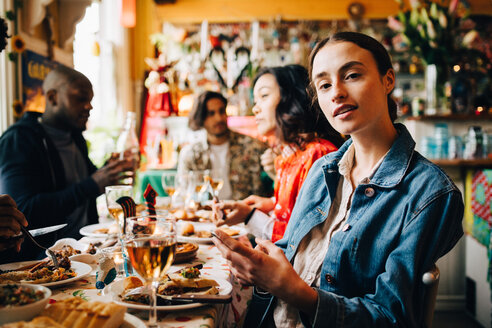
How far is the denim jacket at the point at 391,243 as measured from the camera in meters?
0.86

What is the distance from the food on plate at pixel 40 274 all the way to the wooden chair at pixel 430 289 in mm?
884

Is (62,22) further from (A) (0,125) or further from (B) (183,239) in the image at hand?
(B) (183,239)

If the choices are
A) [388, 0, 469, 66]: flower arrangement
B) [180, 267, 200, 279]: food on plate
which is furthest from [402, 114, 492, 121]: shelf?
[180, 267, 200, 279]: food on plate

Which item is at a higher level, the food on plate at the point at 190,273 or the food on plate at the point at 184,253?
the food on plate at the point at 190,273

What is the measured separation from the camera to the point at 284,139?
192cm

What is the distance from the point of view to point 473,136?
3256 millimetres

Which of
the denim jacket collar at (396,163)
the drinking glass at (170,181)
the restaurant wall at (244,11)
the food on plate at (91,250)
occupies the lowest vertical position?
the food on plate at (91,250)

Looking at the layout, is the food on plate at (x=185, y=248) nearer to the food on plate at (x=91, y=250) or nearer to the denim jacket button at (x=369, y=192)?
the food on plate at (x=91, y=250)

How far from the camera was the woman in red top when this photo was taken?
5.62 ft

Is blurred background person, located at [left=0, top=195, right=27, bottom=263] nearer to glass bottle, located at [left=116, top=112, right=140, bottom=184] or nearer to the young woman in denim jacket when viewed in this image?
the young woman in denim jacket

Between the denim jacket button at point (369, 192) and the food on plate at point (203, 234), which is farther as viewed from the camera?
the food on plate at point (203, 234)

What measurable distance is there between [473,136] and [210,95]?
7.63 ft

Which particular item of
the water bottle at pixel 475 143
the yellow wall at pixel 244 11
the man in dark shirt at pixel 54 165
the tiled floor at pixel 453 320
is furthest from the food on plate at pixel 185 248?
the yellow wall at pixel 244 11

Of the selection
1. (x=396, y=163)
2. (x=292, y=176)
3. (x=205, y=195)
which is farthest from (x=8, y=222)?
(x=205, y=195)
